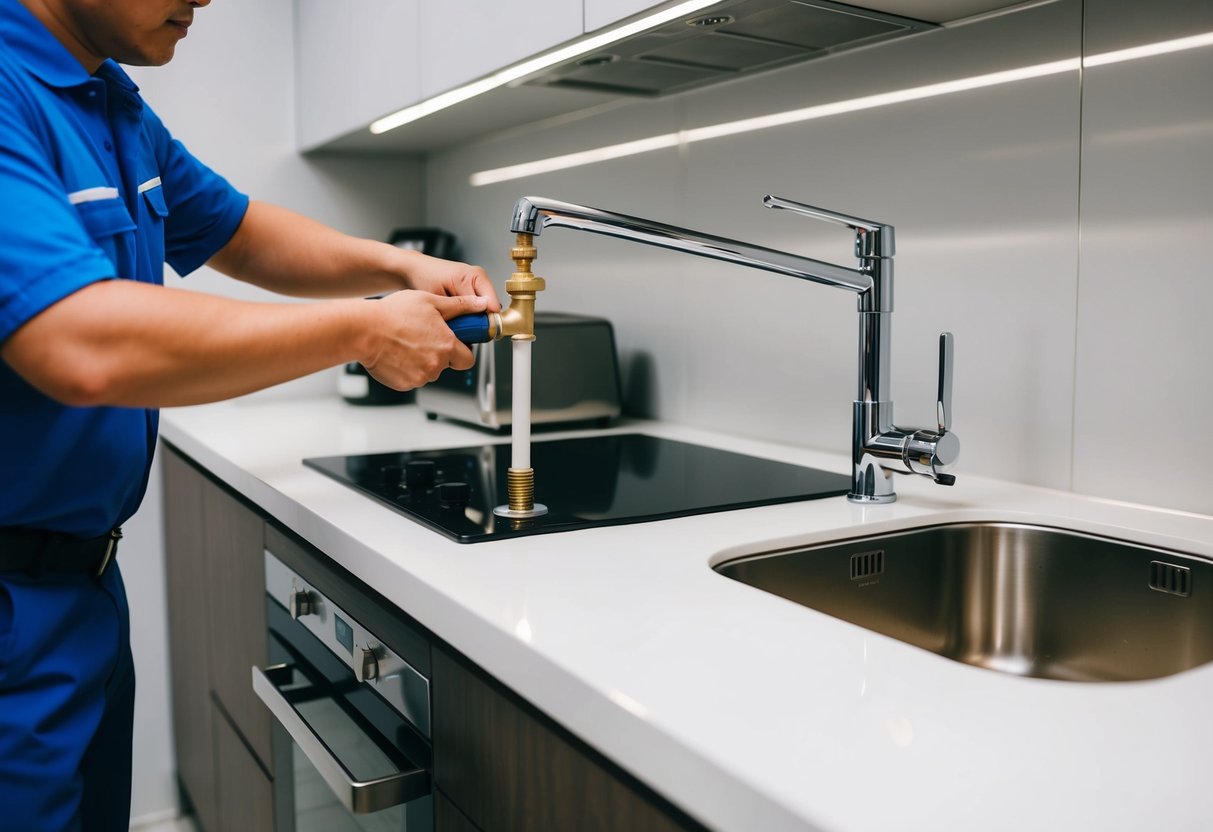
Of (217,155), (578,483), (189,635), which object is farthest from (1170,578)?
(217,155)

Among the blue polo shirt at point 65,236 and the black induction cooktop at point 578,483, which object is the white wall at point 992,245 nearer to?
the black induction cooktop at point 578,483

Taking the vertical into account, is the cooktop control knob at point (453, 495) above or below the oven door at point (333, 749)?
above

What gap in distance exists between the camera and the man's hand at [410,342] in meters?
0.91

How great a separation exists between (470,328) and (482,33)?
0.68 metres

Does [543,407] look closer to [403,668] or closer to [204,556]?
[204,556]

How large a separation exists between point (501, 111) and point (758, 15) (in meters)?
0.86

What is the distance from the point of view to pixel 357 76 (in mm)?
1983

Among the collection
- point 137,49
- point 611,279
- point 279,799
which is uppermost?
point 137,49

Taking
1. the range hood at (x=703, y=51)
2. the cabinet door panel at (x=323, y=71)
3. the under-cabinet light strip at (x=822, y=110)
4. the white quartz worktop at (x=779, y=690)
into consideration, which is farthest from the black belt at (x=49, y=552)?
the cabinet door panel at (x=323, y=71)

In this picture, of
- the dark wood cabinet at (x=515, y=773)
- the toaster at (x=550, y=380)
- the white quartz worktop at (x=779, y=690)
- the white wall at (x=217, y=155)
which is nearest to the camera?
the white quartz worktop at (x=779, y=690)

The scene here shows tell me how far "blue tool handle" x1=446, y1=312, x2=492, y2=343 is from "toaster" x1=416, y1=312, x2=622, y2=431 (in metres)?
0.59

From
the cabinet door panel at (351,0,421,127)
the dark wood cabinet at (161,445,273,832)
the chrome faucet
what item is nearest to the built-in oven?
the dark wood cabinet at (161,445,273,832)

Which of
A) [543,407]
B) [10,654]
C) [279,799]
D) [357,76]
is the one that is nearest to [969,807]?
[10,654]

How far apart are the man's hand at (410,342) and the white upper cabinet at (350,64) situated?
0.90 metres
